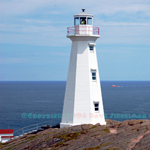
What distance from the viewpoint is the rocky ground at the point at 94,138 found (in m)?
20.6

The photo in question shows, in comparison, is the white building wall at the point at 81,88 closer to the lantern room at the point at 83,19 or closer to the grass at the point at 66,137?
the lantern room at the point at 83,19

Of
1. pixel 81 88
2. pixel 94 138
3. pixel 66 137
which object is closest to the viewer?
pixel 94 138

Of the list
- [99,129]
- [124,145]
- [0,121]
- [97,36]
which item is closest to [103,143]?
[124,145]

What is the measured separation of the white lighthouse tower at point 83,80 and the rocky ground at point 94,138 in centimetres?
139

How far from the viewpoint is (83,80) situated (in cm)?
2800

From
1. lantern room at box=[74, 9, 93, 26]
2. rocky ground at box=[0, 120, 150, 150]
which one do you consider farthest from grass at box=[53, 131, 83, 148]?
lantern room at box=[74, 9, 93, 26]

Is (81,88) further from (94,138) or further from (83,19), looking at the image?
(94,138)

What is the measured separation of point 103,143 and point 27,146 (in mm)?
6372

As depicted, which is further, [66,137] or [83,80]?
[83,80]

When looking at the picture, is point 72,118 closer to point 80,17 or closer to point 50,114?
point 80,17

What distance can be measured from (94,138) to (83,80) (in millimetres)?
6373

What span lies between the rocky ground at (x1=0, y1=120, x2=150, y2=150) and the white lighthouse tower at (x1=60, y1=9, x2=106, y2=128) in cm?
139

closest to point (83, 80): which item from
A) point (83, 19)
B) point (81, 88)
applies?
point (81, 88)

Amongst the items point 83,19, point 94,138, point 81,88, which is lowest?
point 94,138
